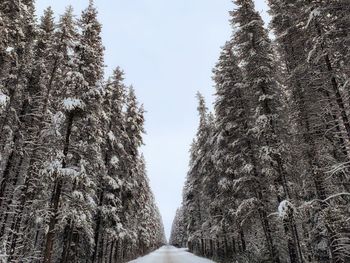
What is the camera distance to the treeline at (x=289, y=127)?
1115 cm

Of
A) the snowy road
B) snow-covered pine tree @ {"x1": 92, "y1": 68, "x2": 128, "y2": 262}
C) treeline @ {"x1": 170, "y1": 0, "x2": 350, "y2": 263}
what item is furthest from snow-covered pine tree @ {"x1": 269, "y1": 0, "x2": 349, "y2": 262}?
the snowy road

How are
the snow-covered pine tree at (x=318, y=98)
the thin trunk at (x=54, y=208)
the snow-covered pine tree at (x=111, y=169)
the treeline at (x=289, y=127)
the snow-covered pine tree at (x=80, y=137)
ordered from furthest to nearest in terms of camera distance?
the snow-covered pine tree at (x=111, y=169), the snow-covered pine tree at (x=80, y=137), the thin trunk at (x=54, y=208), the treeline at (x=289, y=127), the snow-covered pine tree at (x=318, y=98)

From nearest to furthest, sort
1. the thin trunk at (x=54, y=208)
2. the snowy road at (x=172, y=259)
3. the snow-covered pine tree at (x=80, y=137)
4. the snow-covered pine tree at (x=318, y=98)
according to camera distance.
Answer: the snow-covered pine tree at (x=318, y=98)
the thin trunk at (x=54, y=208)
the snow-covered pine tree at (x=80, y=137)
the snowy road at (x=172, y=259)

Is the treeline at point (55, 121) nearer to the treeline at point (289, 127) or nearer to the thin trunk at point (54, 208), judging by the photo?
the thin trunk at point (54, 208)

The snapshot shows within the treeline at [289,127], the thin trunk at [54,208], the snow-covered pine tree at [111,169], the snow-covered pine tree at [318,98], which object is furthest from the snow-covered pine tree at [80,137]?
the snow-covered pine tree at [318,98]

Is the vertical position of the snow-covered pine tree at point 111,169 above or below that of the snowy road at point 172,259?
above

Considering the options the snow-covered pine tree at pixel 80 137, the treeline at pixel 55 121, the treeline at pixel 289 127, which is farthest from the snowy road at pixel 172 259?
the snow-covered pine tree at pixel 80 137

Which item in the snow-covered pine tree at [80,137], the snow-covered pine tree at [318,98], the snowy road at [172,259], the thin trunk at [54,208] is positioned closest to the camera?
the snow-covered pine tree at [318,98]

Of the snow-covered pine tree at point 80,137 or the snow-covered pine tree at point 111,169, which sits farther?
the snow-covered pine tree at point 111,169

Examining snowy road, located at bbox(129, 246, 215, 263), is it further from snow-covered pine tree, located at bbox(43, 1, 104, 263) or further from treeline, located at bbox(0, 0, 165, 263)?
snow-covered pine tree, located at bbox(43, 1, 104, 263)

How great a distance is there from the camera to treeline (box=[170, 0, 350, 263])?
11.1 meters

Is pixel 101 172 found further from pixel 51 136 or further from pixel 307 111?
pixel 307 111

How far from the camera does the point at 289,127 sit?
661 inches

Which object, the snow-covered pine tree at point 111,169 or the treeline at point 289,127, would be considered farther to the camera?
the snow-covered pine tree at point 111,169
